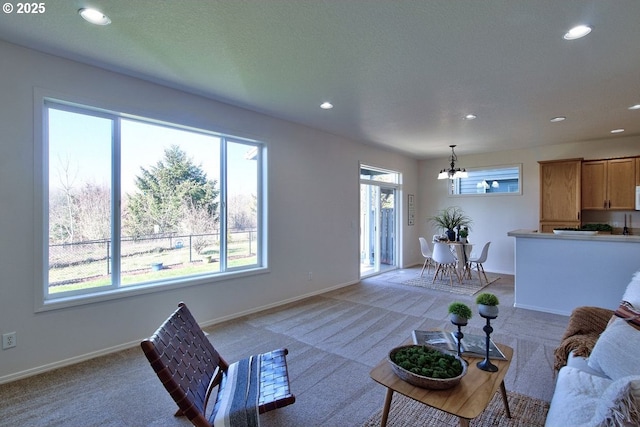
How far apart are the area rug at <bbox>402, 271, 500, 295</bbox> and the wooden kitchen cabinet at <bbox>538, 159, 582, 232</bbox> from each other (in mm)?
1502

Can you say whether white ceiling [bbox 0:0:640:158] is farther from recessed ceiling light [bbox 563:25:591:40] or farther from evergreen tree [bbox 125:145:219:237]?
evergreen tree [bbox 125:145:219:237]

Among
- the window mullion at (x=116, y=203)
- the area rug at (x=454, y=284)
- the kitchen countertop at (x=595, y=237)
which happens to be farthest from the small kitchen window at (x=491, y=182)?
the window mullion at (x=116, y=203)

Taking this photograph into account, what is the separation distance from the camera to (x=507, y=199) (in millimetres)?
6684

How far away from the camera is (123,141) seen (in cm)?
317

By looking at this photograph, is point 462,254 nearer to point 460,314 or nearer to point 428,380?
point 460,314

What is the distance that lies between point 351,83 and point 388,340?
2.65 metres

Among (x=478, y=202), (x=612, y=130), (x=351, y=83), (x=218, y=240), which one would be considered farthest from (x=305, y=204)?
(x=612, y=130)

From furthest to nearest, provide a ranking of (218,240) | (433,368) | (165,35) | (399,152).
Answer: (399,152)
(218,240)
(165,35)
(433,368)

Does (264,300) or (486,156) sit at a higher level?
(486,156)

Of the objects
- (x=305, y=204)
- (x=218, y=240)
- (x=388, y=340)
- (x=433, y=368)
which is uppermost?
(x=305, y=204)

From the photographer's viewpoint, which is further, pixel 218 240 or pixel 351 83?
pixel 218 240

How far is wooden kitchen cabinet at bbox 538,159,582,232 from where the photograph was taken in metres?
5.50

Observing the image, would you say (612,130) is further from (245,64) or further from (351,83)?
(245,64)

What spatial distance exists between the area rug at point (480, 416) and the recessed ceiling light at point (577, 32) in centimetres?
261
